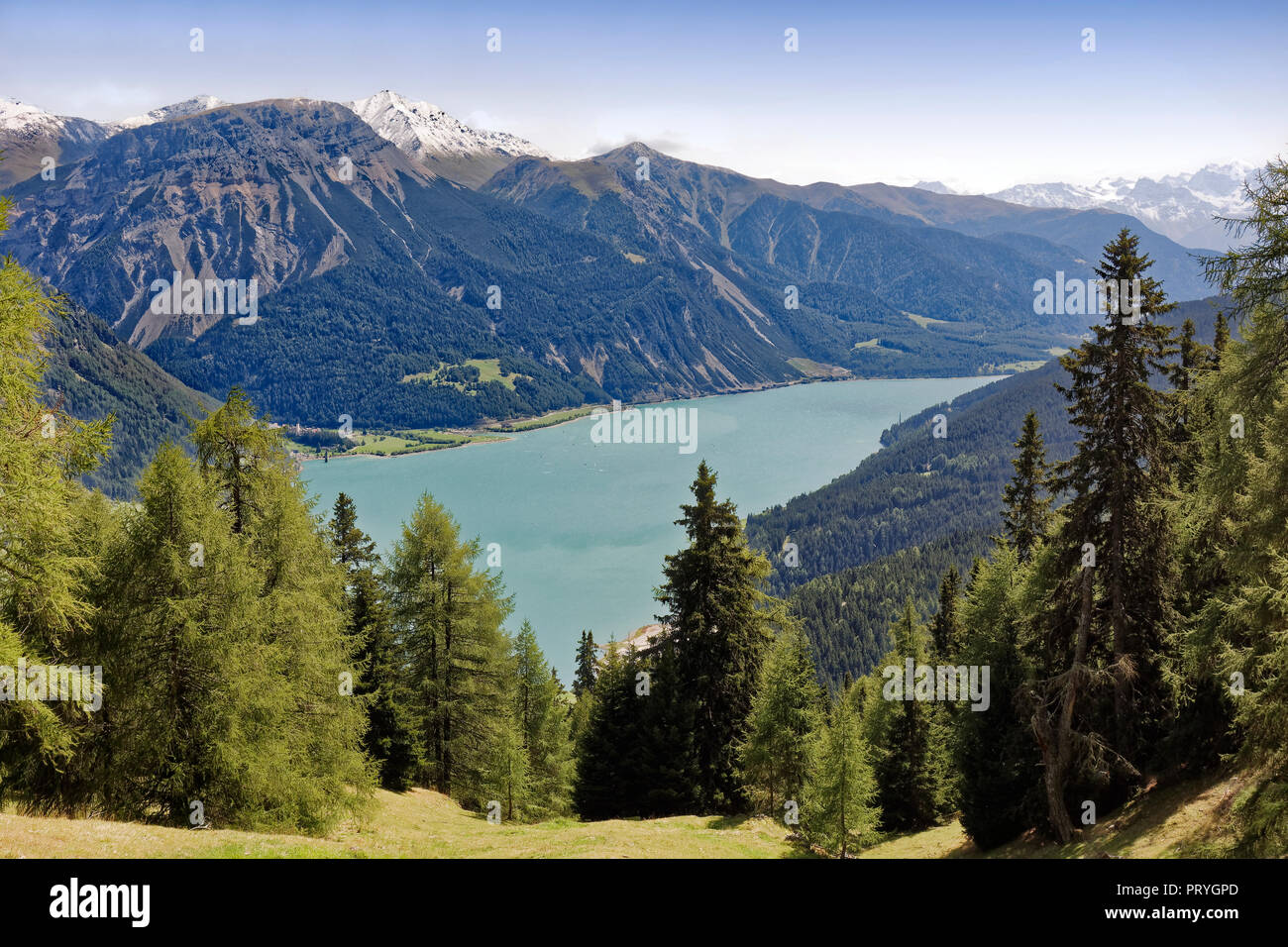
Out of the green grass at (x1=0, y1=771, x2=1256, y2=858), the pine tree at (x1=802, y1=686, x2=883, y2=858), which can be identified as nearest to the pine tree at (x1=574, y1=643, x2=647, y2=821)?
the green grass at (x1=0, y1=771, x2=1256, y2=858)

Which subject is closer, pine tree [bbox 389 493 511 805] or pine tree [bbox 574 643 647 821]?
pine tree [bbox 389 493 511 805]

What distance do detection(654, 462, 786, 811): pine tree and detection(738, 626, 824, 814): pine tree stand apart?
141cm

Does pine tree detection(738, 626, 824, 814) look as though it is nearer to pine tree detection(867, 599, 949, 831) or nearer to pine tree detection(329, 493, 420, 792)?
pine tree detection(867, 599, 949, 831)

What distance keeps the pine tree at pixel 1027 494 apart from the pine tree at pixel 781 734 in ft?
50.2

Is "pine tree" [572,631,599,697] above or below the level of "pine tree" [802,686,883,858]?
below

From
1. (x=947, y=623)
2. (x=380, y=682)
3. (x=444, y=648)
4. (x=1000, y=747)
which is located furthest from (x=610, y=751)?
(x=947, y=623)

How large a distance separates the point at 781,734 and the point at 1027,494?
63.9 feet

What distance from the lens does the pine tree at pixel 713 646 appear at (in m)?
31.5

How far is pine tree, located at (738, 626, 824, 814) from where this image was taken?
→ 2872cm

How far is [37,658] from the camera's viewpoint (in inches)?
665

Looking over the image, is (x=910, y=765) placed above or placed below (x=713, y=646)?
below

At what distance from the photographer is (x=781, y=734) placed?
28641 mm

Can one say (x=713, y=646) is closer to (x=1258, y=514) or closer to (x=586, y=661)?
(x=1258, y=514)
